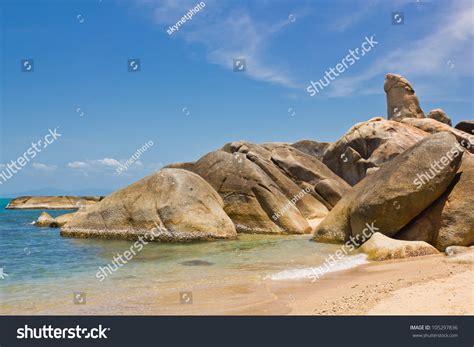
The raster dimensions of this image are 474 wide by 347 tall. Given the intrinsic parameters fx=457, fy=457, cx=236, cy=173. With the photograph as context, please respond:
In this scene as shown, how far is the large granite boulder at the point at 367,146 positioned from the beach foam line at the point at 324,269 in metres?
22.2

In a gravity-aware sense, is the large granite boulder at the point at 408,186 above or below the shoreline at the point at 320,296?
above

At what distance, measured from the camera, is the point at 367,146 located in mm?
36406

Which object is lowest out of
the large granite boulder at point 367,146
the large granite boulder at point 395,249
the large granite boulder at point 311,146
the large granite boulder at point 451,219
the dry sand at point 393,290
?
the dry sand at point 393,290

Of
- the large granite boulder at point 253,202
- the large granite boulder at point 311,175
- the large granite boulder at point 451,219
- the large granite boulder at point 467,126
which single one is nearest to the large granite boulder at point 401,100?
the large granite boulder at point 467,126

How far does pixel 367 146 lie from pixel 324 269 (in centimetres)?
2707

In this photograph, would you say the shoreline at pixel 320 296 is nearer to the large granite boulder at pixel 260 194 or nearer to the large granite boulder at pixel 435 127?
the large granite boulder at pixel 260 194

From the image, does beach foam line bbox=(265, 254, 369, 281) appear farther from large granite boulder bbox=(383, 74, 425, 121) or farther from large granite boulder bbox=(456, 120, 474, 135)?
large granite boulder bbox=(383, 74, 425, 121)

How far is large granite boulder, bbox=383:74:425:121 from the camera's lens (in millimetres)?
49875

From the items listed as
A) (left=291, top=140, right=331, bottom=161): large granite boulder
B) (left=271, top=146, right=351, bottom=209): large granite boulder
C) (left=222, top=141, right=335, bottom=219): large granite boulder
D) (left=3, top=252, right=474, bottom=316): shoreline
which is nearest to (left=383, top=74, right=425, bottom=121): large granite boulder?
→ (left=291, top=140, right=331, bottom=161): large granite boulder

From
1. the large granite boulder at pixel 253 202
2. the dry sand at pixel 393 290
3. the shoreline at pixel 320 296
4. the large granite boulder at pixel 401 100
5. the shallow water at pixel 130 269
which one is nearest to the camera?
the dry sand at pixel 393 290

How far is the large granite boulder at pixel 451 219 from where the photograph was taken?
12.7 meters

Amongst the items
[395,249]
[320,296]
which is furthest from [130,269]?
[395,249]
